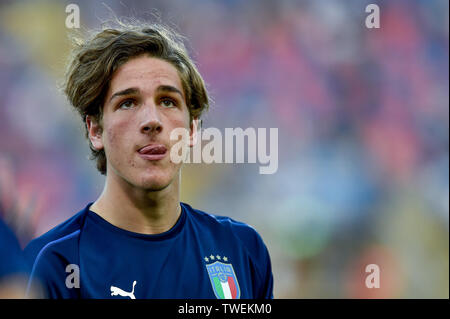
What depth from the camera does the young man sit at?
7.30 ft

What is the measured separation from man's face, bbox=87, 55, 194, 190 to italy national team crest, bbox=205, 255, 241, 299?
424mm

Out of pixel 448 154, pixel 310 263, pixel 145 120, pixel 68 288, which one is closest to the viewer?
pixel 68 288

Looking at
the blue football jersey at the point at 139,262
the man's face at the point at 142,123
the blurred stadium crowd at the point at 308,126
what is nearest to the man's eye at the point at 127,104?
the man's face at the point at 142,123

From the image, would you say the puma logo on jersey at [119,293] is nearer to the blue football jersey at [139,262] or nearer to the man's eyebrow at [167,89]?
the blue football jersey at [139,262]

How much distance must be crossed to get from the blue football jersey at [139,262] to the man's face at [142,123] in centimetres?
25

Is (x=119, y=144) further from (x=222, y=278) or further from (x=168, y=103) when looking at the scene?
(x=222, y=278)

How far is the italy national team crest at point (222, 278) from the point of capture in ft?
7.91

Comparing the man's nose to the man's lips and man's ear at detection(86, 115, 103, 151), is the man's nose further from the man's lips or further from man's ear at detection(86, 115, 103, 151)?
man's ear at detection(86, 115, 103, 151)

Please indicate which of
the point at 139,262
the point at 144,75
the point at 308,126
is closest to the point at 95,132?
the point at 144,75

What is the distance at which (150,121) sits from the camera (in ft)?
7.56

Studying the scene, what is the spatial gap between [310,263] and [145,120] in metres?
4.99

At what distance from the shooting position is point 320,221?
7008mm
